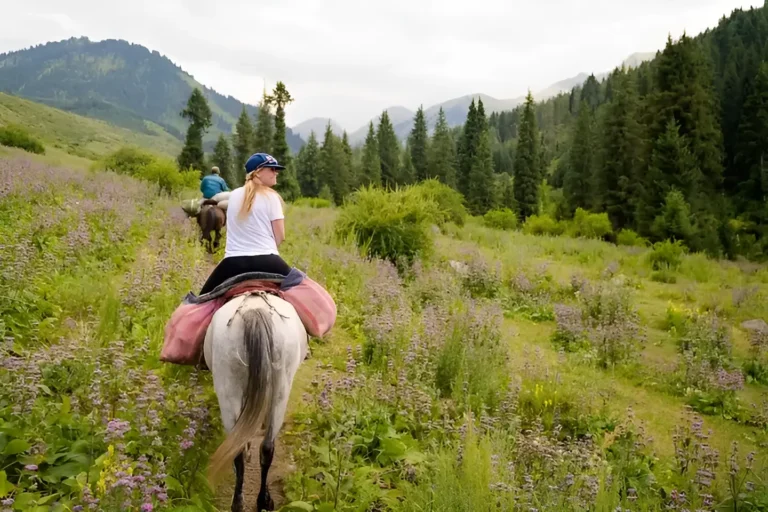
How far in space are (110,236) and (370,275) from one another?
5045mm

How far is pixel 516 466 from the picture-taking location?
13.3 ft

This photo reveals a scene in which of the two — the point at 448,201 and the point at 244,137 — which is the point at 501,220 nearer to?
the point at 448,201

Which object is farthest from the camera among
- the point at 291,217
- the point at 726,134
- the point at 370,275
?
the point at 726,134

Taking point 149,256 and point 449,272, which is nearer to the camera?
point 149,256

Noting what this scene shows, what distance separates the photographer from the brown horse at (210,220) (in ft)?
33.4

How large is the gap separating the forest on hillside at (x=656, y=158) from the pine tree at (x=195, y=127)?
16911mm

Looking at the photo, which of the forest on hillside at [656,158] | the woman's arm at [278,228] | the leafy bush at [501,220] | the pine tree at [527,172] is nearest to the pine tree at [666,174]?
the forest on hillside at [656,158]

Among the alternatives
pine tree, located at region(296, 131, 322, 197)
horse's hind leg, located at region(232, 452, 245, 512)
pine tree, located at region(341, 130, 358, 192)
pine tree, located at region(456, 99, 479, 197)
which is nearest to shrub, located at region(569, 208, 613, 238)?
horse's hind leg, located at region(232, 452, 245, 512)

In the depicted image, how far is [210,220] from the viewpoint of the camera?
10.2 metres

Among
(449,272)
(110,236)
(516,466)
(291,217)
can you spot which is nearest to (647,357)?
(449,272)

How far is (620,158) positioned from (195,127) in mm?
38693

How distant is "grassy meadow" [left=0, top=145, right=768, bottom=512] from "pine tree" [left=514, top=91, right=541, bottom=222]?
4172cm

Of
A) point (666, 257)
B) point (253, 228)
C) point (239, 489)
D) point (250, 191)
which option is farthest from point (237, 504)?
point (666, 257)

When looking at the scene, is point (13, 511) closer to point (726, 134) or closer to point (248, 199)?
point (248, 199)
